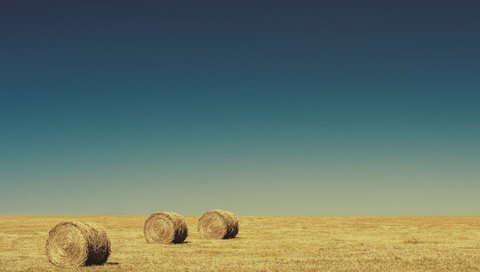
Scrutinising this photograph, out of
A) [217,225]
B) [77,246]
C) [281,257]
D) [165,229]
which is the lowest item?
[281,257]

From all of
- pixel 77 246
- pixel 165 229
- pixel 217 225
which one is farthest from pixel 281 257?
pixel 217 225

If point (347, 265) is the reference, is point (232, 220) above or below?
above

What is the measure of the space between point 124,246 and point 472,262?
17.0m

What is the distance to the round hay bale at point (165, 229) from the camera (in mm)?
34969

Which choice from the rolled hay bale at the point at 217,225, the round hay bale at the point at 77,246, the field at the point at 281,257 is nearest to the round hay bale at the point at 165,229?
the field at the point at 281,257

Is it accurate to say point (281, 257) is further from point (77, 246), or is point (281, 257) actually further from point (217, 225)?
point (217, 225)

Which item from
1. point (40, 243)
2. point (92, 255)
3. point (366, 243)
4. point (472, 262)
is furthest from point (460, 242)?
point (40, 243)

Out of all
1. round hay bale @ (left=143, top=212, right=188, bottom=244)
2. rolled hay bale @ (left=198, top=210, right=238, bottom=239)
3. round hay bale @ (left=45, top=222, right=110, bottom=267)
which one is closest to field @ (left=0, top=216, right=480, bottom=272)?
round hay bale @ (left=45, top=222, right=110, bottom=267)

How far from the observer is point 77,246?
77.7 ft

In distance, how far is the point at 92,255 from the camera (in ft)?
77.6

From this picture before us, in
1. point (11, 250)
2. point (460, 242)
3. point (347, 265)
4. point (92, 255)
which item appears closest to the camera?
point (347, 265)

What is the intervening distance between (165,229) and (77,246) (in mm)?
11833

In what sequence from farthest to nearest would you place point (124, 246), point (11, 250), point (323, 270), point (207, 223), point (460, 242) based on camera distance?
point (207, 223) < point (460, 242) < point (124, 246) < point (11, 250) < point (323, 270)

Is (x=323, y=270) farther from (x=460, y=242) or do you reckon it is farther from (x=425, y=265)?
(x=460, y=242)
